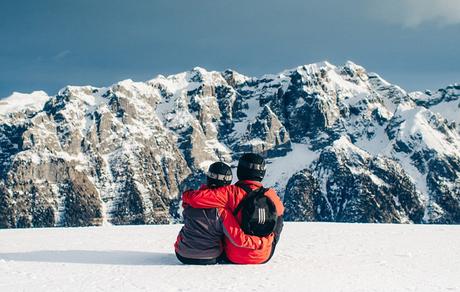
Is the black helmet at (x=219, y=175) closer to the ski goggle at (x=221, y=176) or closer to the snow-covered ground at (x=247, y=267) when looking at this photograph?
the ski goggle at (x=221, y=176)

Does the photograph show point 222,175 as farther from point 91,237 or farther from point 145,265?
point 91,237

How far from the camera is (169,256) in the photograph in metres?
12.2

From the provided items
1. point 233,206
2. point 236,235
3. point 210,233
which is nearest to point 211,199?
point 233,206

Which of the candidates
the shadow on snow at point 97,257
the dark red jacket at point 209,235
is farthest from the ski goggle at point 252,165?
the shadow on snow at point 97,257

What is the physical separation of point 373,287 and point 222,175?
3.65 m

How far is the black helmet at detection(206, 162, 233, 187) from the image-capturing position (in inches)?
412

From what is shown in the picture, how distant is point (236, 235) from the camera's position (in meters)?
10.1

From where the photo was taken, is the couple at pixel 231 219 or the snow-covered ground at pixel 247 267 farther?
the couple at pixel 231 219

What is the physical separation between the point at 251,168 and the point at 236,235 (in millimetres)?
1411

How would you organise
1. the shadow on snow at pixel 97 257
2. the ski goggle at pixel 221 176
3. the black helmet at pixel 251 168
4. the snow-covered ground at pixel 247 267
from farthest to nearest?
the shadow on snow at pixel 97 257, the black helmet at pixel 251 168, the ski goggle at pixel 221 176, the snow-covered ground at pixel 247 267

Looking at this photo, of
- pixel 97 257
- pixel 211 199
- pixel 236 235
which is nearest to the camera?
pixel 236 235

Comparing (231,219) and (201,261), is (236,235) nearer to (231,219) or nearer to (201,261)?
(231,219)

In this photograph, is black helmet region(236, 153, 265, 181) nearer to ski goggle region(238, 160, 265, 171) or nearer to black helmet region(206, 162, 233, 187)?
ski goggle region(238, 160, 265, 171)

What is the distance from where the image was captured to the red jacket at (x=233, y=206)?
1018 centimetres
